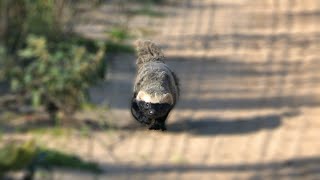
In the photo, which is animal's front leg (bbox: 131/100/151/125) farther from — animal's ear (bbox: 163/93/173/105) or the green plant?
the green plant

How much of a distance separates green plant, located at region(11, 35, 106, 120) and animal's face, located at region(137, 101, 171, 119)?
7103 millimetres

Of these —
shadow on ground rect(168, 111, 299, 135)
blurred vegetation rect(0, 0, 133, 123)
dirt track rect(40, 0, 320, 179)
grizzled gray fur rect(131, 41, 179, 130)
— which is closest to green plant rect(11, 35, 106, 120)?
blurred vegetation rect(0, 0, 133, 123)

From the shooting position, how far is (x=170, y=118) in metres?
8.09

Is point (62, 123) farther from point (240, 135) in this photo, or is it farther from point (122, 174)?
point (240, 135)

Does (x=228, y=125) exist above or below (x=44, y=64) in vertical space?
below

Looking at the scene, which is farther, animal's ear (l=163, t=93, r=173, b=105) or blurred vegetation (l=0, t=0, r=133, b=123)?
blurred vegetation (l=0, t=0, r=133, b=123)

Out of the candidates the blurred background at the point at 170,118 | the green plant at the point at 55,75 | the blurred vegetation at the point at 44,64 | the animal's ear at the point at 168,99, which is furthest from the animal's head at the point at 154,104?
the green plant at the point at 55,75

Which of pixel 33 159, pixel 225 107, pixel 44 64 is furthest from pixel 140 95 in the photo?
pixel 225 107

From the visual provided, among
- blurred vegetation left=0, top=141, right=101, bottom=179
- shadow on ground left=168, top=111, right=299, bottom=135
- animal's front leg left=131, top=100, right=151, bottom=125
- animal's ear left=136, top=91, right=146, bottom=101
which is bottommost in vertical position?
shadow on ground left=168, top=111, right=299, bottom=135

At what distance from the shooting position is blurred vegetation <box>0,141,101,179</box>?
675cm

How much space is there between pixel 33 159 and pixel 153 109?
6544 millimetres

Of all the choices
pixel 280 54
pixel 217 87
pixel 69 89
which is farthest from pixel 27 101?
pixel 280 54

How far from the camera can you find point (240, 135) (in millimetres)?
9953

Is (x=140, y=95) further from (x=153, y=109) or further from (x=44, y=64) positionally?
(x=44, y=64)
